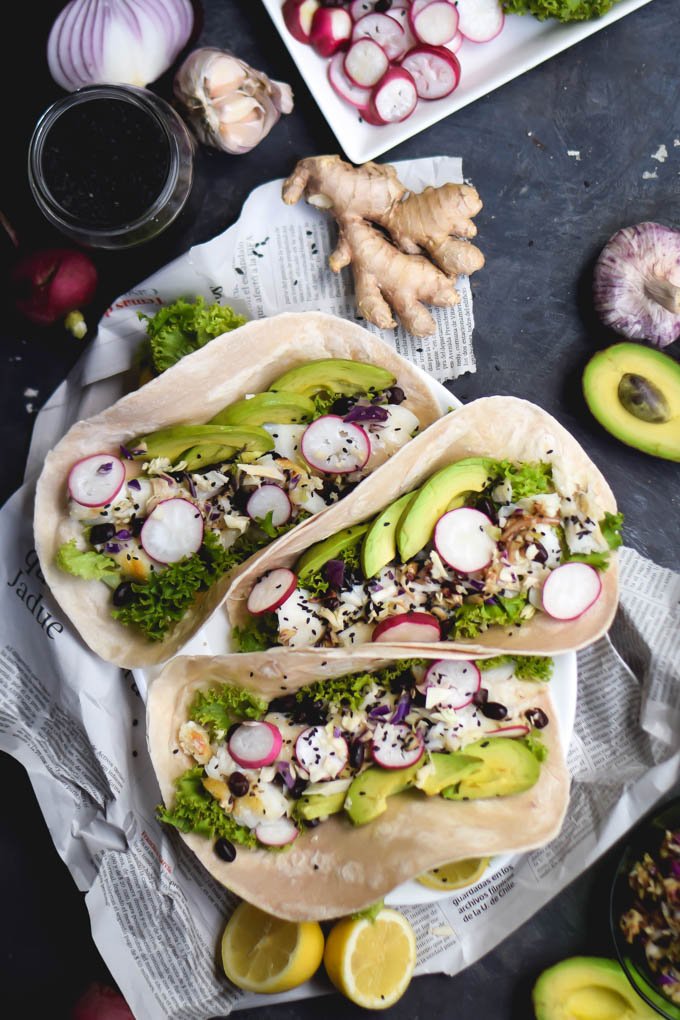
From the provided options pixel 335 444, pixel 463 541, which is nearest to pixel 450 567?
pixel 463 541

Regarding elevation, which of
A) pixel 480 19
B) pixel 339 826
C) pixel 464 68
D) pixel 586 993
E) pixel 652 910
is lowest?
pixel 586 993

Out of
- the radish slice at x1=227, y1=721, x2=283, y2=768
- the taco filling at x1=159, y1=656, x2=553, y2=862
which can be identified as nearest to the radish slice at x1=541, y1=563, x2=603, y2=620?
the taco filling at x1=159, y1=656, x2=553, y2=862

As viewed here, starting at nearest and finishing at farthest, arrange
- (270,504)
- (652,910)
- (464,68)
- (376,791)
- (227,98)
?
(376,791)
(270,504)
(652,910)
(227,98)
(464,68)

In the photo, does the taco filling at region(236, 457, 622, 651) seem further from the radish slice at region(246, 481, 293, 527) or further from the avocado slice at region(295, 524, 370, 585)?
the radish slice at region(246, 481, 293, 527)

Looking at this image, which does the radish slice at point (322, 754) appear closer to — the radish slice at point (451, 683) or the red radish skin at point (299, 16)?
the radish slice at point (451, 683)

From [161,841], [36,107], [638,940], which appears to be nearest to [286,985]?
[161,841]

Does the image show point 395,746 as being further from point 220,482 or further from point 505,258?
point 505,258
